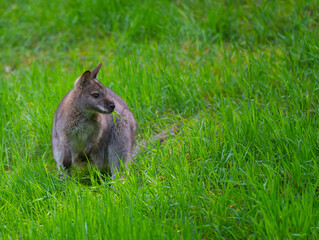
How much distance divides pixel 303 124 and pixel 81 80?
6.68 ft

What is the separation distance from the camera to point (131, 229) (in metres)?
2.79

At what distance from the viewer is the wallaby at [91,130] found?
4.04 m

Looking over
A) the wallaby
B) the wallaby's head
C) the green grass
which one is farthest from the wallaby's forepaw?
the wallaby's head

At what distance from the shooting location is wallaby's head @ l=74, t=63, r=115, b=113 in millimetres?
3961

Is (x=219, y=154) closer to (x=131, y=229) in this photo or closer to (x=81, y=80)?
(x=131, y=229)

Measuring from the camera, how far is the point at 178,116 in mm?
4328

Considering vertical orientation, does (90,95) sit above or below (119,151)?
above

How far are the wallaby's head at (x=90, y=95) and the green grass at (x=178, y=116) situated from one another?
0.56 metres

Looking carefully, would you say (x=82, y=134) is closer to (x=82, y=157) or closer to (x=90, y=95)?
(x=82, y=157)

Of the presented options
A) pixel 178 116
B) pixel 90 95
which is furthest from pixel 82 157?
pixel 178 116

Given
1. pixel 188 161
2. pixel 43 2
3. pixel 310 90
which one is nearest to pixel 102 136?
pixel 188 161

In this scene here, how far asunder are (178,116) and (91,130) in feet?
2.87

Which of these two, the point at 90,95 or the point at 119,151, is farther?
the point at 119,151

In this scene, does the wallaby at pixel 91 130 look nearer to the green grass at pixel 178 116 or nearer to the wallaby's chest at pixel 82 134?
the wallaby's chest at pixel 82 134
